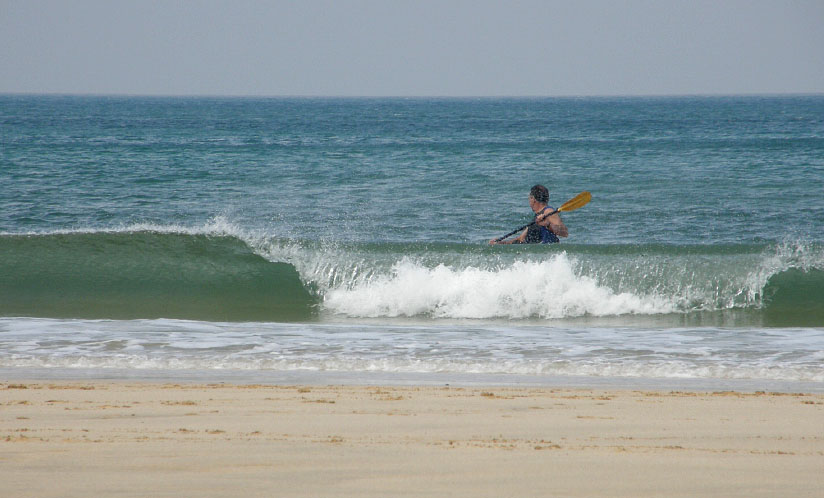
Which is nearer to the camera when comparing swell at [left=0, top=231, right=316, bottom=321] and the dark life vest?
swell at [left=0, top=231, right=316, bottom=321]

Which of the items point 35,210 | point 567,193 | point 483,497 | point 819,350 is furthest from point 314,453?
point 567,193

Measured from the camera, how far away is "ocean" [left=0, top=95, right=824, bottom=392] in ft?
21.2

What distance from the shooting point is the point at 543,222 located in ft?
34.4

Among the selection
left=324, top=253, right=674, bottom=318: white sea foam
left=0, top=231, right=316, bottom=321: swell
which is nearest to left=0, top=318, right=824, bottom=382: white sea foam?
left=324, top=253, right=674, bottom=318: white sea foam

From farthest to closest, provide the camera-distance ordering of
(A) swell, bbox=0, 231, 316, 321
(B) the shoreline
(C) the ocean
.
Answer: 1. (A) swell, bbox=0, 231, 316, 321
2. (C) the ocean
3. (B) the shoreline

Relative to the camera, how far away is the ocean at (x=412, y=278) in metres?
6.45

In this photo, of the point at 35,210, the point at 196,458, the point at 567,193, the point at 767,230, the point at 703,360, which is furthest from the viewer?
the point at 567,193

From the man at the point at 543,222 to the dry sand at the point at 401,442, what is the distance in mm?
5228

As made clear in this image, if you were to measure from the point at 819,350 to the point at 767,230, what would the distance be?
9.18 meters

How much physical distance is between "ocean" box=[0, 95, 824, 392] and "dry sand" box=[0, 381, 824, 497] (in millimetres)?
716

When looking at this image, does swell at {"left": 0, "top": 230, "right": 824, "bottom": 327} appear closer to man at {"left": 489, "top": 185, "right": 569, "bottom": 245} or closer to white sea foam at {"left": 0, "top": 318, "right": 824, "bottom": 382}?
man at {"left": 489, "top": 185, "right": 569, "bottom": 245}

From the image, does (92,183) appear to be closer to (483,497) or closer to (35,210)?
(35,210)

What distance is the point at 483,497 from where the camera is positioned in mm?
3320

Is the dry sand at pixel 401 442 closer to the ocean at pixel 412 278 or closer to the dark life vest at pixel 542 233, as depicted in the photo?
the ocean at pixel 412 278
